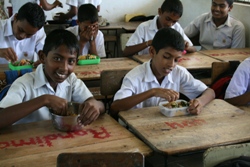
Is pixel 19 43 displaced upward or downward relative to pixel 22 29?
downward

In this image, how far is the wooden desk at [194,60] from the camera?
10.3ft

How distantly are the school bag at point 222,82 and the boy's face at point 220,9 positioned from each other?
135 cm

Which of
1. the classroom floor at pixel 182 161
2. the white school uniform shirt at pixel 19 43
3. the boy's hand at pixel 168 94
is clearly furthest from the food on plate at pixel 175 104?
Answer: the white school uniform shirt at pixel 19 43

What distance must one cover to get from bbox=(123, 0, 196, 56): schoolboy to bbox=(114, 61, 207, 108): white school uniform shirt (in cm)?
108

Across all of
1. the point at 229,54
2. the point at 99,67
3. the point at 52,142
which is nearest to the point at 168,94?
the point at 52,142

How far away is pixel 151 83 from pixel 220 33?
2.06 meters

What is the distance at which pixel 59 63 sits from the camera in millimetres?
1938

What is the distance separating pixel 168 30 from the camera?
2369 millimetres

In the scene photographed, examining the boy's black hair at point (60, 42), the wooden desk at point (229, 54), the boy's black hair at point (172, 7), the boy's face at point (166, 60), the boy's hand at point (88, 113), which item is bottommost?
the wooden desk at point (229, 54)

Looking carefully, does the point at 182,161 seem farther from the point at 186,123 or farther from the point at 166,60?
the point at 166,60

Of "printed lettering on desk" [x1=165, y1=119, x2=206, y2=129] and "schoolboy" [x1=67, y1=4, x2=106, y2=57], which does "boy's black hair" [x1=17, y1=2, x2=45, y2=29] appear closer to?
"schoolboy" [x1=67, y1=4, x2=106, y2=57]

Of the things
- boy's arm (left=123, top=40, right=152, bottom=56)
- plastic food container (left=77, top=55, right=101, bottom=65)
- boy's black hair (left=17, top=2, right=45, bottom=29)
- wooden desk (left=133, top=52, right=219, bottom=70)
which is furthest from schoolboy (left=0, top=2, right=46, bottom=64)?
wooden desk (left=133, top=52, right=219, bottom=70)

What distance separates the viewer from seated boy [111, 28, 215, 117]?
2.17 meters

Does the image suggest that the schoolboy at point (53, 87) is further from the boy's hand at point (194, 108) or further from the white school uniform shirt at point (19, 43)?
the white school uniform shirt at point (19, 43)
